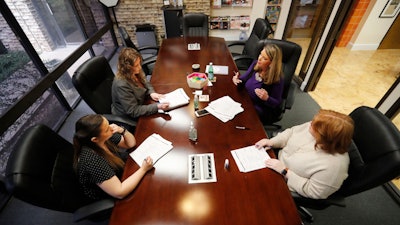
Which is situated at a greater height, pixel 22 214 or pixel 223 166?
pixel 223 166

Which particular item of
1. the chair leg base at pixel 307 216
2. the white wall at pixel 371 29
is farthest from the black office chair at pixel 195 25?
the white wall at pixel 371 29

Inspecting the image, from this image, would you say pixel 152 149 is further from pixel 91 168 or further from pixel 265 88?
pixel 265 88

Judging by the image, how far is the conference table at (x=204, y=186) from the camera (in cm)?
101

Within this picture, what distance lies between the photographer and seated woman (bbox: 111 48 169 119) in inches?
65.7

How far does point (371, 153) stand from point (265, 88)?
1010 millimetres

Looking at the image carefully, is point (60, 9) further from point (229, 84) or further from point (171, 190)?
point (171, 190)

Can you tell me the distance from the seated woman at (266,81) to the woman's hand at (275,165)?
754 mm

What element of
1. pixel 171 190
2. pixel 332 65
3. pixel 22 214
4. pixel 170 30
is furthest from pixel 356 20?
pixel 22 214

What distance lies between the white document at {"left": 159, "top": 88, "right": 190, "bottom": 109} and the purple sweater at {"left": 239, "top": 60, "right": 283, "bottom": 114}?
0.67m

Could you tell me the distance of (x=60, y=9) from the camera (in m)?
3.35

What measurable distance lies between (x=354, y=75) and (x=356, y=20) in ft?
5.78

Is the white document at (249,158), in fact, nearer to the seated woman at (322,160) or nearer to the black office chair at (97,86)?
the seated woman at (322,160)

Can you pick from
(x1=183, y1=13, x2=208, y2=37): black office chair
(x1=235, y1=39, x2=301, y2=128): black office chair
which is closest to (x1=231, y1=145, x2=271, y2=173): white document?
(x1=235, y1=39, x2=301, y2=128): black office chair

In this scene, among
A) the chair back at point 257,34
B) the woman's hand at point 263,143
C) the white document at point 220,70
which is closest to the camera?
the woman's hand at point 263,143
